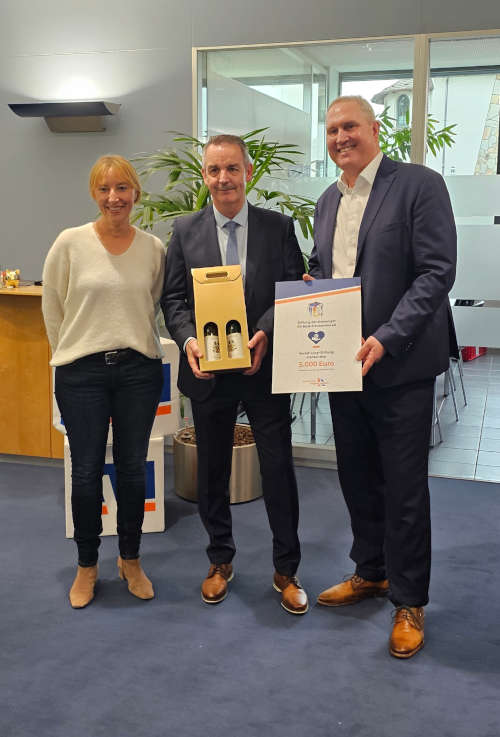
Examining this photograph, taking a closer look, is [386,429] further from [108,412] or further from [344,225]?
[108,412]

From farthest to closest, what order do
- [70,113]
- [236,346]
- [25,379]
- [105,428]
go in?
1. [70,113]
2. [25,379]
3. [105,428]
4. [236,346]

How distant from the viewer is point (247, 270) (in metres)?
2.83

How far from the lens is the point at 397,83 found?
4371 millimetres

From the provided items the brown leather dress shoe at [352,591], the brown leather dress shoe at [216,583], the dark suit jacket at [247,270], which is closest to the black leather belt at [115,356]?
the dark suit jacket at [247,270]

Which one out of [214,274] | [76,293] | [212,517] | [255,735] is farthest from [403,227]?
[255,735]

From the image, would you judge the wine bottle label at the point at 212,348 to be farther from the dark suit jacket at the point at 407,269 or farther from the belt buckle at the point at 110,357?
the dark suit jacket at the point at 407,269

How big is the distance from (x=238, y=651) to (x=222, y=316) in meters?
1.12

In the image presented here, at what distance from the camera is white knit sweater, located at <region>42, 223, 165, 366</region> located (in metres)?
2.82

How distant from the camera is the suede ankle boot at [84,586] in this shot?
3.06 meters

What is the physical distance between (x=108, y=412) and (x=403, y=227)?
122 centimetres

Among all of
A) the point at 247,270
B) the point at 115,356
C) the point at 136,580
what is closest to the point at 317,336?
the point at 247,270

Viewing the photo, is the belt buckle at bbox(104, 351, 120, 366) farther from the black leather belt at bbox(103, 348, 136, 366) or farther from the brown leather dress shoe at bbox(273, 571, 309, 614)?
the brown leather dress shoe at bbox(273, 571, 309, 614)

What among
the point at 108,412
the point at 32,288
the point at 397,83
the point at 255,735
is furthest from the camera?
the point at 32,288

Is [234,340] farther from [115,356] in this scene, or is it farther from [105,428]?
[105,428]
